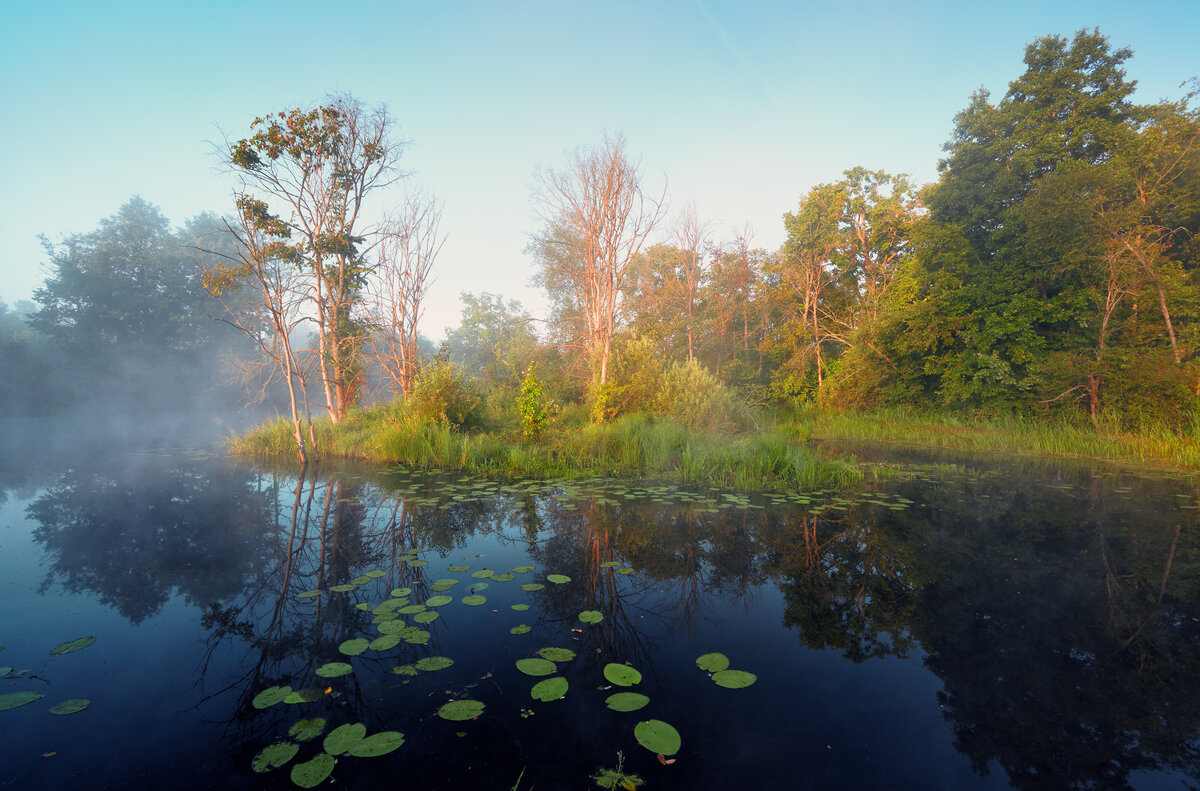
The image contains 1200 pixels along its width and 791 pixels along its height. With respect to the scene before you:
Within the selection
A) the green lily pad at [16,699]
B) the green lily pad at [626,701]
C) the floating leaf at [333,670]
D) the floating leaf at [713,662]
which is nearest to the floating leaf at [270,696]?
the floating leaf at [333,670]

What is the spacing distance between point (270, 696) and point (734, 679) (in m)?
2.26

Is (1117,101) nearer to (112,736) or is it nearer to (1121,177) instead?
(1121,177)

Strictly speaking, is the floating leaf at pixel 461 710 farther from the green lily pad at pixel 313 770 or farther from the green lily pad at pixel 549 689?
the green lily pad at pixel 313 770

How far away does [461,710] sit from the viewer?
2.03 m

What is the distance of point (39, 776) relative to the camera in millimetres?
1647

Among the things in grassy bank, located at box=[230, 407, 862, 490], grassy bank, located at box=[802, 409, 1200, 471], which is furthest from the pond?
grassy bank, located at box=[802, 409, 1200, 471]

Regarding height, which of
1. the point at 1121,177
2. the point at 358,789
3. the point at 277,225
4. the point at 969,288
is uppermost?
the point at 1121,177

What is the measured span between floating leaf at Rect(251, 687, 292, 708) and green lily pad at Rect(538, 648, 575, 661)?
1224 mm

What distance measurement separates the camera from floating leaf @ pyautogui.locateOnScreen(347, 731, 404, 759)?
1.76 meters

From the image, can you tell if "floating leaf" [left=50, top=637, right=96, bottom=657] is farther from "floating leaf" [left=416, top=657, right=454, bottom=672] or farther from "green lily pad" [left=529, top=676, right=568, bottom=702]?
"green lily pad" [left=529, top=676, right=568, bottom=702]

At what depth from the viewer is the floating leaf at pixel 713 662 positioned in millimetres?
2439

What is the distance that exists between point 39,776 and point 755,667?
3.01 m

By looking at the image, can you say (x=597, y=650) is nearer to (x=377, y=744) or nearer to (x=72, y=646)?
(x=377, y=744)

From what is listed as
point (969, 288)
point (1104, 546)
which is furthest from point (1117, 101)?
point (1104, 546)
